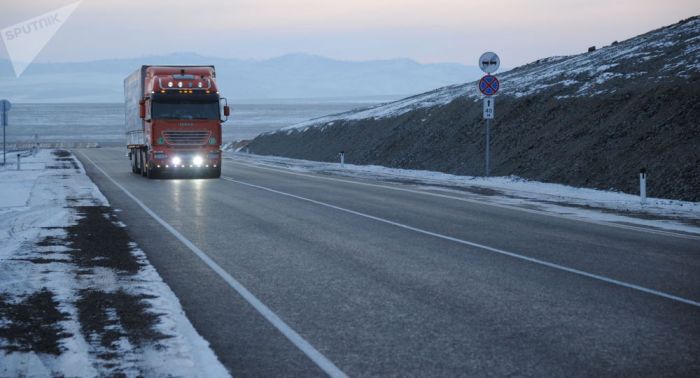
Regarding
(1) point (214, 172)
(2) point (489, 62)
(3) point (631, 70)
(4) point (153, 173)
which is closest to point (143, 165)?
(4) point (153, 173)

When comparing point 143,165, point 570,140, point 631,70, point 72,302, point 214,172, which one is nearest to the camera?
point 72,302

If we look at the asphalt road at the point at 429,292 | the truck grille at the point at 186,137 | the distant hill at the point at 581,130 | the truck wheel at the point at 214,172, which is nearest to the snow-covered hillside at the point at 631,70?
the distant hill at the point at 581,130

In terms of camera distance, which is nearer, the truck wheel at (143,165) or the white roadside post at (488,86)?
the white roadside post at (488,86)

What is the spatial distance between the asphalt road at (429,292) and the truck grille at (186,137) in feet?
36.7

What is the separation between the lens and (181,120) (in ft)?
84.9

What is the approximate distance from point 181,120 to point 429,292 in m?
19.6

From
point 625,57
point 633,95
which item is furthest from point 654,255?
point 625,57

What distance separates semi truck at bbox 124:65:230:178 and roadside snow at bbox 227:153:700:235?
5.73 metres

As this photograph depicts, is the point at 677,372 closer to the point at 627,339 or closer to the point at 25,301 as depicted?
the point at 627,339

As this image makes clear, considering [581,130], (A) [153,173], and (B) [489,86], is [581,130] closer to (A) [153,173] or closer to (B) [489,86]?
(B) [489,86]

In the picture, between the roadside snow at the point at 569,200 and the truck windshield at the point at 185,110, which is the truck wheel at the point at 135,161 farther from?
the roadside snow at the point at 569,200

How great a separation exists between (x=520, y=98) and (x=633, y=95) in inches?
313

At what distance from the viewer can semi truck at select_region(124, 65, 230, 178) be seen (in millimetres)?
25766

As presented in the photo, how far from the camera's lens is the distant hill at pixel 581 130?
21.7 meters
